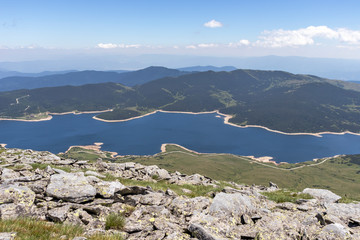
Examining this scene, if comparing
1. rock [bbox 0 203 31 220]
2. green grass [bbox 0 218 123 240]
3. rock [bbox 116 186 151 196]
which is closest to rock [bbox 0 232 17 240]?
green grass [bbox 0 218 123 240]

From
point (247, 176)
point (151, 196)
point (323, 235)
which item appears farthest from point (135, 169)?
point (247, 176)

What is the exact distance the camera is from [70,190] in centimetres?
1248

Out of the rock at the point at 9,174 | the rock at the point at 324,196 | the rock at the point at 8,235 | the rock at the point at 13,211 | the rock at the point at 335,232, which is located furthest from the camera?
the rock at the point at 324,196

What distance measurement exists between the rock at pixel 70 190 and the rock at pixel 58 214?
1.57m

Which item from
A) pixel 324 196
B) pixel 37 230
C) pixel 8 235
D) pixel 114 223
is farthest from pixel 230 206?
pixel 324 196

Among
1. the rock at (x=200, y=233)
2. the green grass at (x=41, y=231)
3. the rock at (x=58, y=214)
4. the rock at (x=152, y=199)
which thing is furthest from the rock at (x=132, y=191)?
the rock at (x=200, y=233)

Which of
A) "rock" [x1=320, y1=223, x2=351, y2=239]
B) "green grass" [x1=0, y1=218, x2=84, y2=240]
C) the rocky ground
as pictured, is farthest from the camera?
"rock" [x1=320, y1=223, x2=351, y2=239]

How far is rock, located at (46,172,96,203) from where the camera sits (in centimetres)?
1204

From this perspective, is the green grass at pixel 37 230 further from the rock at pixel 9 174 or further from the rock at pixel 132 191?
the rock at pixel 9 174

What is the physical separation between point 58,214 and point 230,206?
31.6 ft

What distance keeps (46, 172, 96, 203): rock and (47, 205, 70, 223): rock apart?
5.16 feet

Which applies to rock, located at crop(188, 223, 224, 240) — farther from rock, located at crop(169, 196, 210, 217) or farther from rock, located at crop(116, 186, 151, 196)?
rock, located at crop(116, 186, 151, 196)

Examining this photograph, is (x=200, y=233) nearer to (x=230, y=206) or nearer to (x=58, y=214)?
(x=230, y=206)

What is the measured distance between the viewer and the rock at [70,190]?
1204 cm
